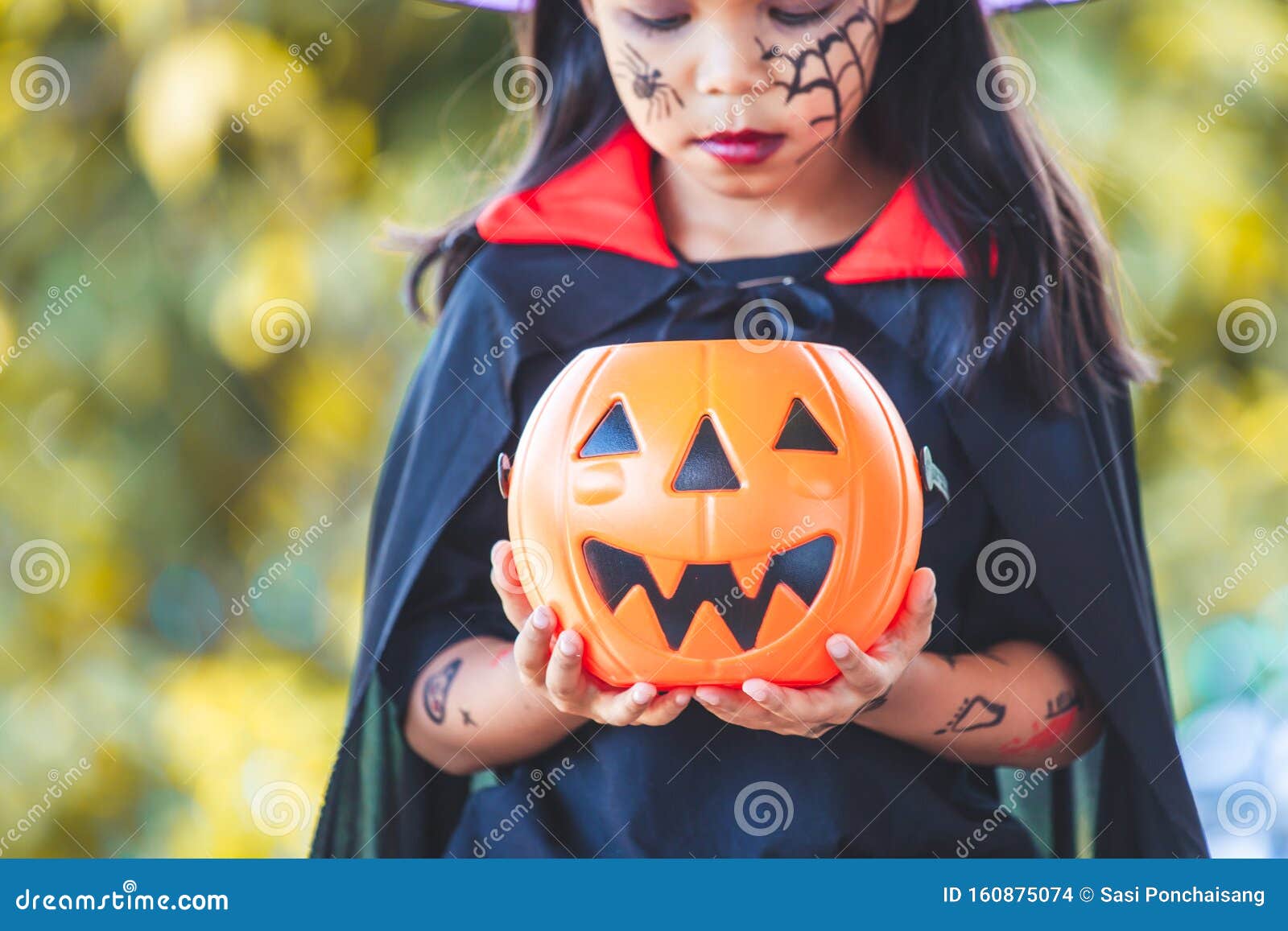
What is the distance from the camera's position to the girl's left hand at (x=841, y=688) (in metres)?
0.95

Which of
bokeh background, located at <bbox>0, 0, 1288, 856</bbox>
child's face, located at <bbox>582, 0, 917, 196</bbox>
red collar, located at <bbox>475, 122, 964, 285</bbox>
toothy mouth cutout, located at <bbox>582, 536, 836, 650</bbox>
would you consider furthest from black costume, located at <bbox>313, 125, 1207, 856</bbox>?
bokeh background, located at <bbox>0, 0, 1288, 856</bbox>

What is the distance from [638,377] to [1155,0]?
1125 mm

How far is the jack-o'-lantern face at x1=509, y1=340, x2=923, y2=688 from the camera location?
920 millimetres

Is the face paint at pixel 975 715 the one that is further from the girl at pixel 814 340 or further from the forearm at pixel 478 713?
the forearm at pixel 478 713

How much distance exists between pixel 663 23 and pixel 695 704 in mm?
591

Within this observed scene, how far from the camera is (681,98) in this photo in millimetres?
1089

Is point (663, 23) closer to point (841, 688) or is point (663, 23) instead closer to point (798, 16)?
point (798, 16)

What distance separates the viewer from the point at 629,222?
48.0 inches

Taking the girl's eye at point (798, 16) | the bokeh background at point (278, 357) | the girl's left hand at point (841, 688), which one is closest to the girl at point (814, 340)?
the girl's eye at point (798, 16)

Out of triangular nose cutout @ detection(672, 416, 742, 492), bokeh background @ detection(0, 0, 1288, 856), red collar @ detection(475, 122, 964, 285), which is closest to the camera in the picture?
triangular nose cutout @ detection(672, 416, 742, 492)

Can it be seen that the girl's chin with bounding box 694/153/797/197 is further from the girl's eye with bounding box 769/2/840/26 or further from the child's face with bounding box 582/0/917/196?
the girl's eye with bounding box 769/2/840/26

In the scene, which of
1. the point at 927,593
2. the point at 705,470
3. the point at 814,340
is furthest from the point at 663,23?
the point at 927,593

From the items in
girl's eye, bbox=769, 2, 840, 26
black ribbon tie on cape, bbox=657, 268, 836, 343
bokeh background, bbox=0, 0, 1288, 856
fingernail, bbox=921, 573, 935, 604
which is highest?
girl's eye, bbox=769, 2, 840, 26

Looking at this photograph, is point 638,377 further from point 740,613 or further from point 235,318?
point 235,318
